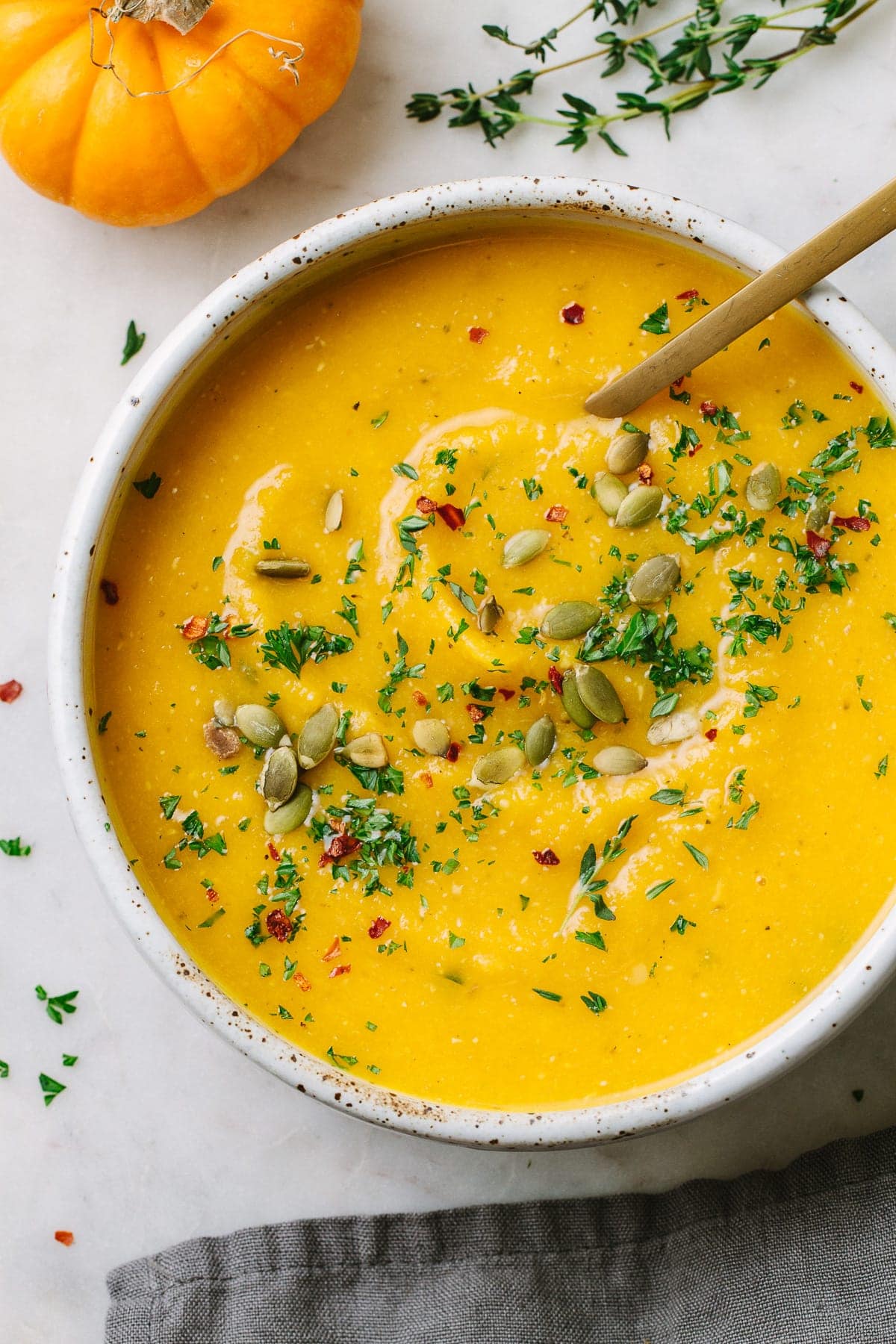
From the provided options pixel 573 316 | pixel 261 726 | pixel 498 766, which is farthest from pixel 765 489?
pixel 261 726

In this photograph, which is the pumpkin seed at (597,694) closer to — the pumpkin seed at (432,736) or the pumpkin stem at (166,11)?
the pumpkin seed at (432,736)

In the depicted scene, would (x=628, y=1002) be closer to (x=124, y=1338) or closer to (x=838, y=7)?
(x=124, y=1338)

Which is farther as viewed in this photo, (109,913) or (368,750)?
(109,913)

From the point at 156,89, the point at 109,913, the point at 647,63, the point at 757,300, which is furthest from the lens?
the point at 109,913

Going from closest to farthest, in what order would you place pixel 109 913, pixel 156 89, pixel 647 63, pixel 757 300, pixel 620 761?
pixel 757 300 → pixel 620 761 → pixel 156 89 → pixel 647 63 → pixel 109 913

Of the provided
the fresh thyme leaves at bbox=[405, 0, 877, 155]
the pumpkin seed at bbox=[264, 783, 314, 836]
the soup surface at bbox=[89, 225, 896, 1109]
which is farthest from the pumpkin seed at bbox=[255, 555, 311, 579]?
the fresh thyme leaves at bbox=[405, 0, 877, 155]

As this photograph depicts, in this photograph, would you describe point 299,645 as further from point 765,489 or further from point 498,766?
point 765,489
